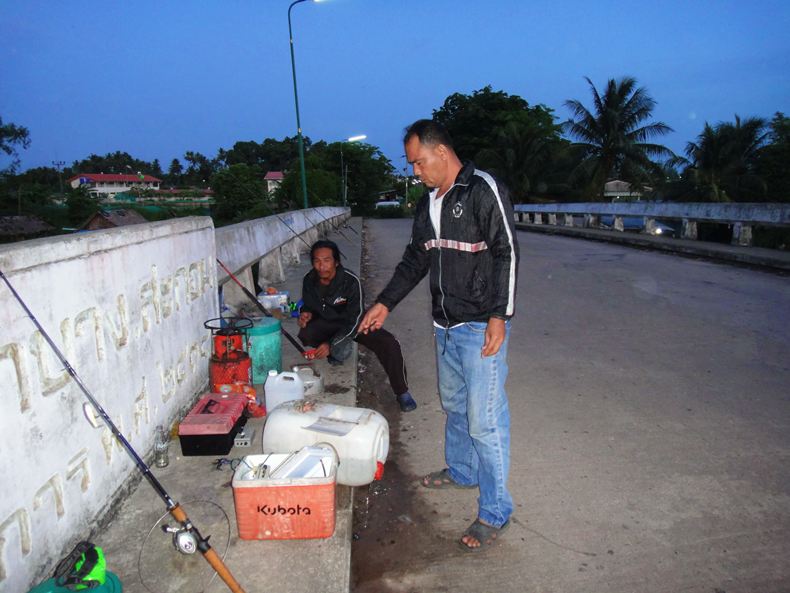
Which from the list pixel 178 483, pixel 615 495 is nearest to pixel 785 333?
pixel 615 495

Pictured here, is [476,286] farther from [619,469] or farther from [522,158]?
[522,158]

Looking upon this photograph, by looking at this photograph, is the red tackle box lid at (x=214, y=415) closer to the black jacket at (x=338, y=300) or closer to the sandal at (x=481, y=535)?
the black jacket at (x=338, y=300)

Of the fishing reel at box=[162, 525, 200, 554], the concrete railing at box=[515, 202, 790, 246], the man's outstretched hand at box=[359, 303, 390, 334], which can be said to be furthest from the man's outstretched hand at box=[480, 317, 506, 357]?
the concrete railing at box=[515, 202, 790, 246]

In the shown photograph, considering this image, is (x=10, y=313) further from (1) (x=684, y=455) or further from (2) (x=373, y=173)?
(2) (x=373, y=173)

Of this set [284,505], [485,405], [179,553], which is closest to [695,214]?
[485,405]

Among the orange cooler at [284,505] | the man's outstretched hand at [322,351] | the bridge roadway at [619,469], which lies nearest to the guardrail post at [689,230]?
the bridge roadway at [619,469]

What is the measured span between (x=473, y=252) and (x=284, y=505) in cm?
152

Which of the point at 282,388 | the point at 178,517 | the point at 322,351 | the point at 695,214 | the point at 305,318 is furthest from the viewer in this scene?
the point at 695,214

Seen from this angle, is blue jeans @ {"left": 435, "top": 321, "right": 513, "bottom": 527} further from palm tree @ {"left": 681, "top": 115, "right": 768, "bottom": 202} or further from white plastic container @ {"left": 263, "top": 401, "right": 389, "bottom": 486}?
palm tree @ {"left": 681, "top": 115, "right": 768, "bottom": 202}

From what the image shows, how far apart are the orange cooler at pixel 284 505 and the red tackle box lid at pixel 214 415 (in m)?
0.77

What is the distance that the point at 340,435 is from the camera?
315 cm

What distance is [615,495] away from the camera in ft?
10.2

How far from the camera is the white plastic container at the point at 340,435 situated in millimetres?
3158

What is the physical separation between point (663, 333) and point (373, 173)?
226 feet
